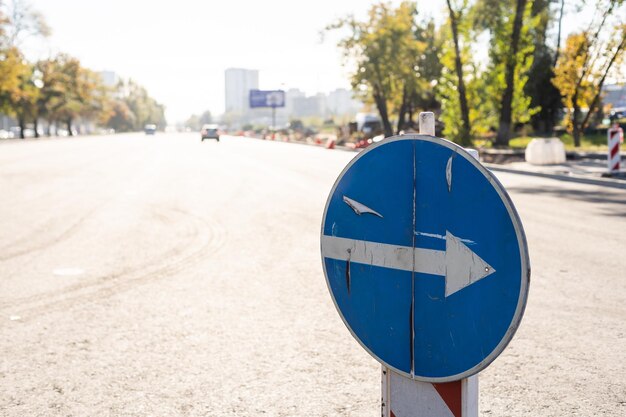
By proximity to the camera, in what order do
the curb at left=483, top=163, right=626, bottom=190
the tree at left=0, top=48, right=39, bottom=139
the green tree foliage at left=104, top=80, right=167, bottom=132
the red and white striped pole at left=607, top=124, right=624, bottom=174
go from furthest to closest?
the green tree foliage at left=104, top=80, right=167, bottom=132 < the tree at left=0, top=48, right=39, bottom=139 < the red and white striped pole at left=607, top=124, right=624, bottom=174 < the curb at left=483, top=163, right=626, bottom=190

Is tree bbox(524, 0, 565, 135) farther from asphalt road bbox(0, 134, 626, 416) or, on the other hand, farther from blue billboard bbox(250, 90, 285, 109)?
blue billboard bbox(250, 90, 285, 109)

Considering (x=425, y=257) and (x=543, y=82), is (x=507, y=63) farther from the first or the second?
(x=425, y=257)

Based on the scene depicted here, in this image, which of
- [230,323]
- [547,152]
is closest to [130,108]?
[547,152]

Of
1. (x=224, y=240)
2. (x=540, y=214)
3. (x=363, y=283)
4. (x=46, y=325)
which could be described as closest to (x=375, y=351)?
(x=363, y=283)

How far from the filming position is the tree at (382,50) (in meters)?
40.7

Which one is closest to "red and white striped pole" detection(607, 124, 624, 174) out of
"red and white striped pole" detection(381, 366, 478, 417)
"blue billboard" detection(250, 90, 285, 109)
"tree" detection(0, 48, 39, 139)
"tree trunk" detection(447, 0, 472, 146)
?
"tree trunk" detection(447, 0, 472, 146)

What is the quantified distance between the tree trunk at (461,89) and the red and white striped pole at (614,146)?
377 inches

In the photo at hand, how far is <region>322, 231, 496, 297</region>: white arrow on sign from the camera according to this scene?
187cm

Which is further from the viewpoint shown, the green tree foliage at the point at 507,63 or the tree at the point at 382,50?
the tree at the point at 382,50

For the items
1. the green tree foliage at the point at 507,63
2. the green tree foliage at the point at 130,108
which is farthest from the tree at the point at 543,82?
the green tree foliage at the point at 130,108

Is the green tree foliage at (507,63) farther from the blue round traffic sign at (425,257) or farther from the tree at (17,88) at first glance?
the tree at (17,88)

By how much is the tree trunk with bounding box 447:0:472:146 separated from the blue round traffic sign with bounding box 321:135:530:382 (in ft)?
78.5

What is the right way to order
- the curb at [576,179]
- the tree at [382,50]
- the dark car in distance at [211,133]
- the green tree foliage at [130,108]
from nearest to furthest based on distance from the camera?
the curb at [576,179], the tree at [382,50], the dark car in distance at [211,133], the green tree foliage at [130,108]

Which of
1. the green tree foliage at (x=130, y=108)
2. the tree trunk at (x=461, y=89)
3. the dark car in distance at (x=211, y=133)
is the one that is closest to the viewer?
the tree trunk at (x=461, y=89)
